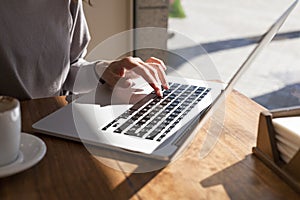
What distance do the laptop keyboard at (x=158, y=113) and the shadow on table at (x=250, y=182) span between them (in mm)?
129

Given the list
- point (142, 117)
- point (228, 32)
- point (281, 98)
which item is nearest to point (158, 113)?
point (142, 117)

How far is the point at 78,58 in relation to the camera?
1310 millimetres

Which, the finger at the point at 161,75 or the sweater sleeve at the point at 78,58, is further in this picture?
the sweater sleeve at the point at 78,58

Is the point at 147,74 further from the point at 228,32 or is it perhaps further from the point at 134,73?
the point at 228,32

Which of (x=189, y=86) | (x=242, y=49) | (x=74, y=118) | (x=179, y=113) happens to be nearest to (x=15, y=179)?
(x=74, y=118)

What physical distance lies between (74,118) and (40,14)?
439 millimetres

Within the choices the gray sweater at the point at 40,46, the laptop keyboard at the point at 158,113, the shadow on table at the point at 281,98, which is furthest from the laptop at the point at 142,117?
the shadow on table at the point at 281,98

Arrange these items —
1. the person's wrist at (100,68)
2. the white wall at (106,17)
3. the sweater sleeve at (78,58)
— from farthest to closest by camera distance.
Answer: the white wall at (106,17), the sweater sleeve at (78,58), the person's wrist at (100,68)

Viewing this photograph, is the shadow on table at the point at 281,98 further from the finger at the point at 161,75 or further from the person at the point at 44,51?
the finger at the point at 161,75

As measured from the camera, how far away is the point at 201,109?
0.90 meters

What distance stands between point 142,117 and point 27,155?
0.23 meters

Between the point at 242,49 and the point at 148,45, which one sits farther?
the point at 242,49

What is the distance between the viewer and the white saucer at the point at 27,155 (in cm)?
67

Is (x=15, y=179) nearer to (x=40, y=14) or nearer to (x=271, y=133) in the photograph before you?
(x=271, y=133)
